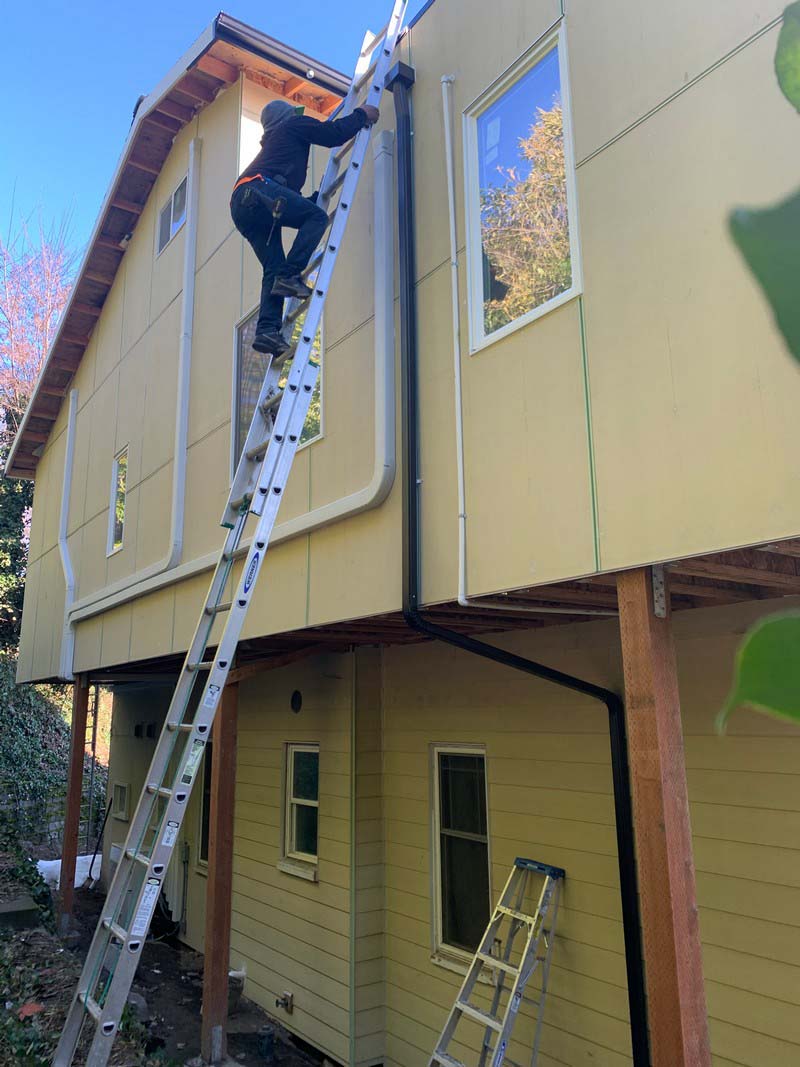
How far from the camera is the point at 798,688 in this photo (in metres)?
1.90

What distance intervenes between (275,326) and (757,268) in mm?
2696

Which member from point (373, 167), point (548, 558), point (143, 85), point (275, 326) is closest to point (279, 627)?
point (275, 326)

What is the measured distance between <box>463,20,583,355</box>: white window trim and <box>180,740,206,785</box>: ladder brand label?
241cm

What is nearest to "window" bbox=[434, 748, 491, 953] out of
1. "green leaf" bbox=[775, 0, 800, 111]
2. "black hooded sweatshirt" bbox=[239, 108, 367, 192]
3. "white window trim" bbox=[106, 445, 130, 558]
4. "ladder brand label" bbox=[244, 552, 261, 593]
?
"ladder brand label" bbox=[244, 552, 261, 593]

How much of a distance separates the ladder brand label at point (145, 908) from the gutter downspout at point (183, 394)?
15.0 feet

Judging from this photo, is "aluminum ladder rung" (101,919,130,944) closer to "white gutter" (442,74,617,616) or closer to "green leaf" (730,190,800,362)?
"white gutter" (442,74,617,616)

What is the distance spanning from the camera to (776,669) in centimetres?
206

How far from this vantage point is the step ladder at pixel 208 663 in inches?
128

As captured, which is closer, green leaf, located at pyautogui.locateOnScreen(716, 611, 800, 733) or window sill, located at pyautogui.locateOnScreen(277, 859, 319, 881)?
green leaf, located at pyautogui.locateOnScreen(716, 611, 800, 733)

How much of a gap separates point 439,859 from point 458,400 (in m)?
3.69

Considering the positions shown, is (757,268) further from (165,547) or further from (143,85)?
(143,85)

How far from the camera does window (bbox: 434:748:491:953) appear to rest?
5793mm

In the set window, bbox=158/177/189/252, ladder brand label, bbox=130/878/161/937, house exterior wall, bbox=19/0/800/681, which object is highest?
window, bbox=158/177/189/252

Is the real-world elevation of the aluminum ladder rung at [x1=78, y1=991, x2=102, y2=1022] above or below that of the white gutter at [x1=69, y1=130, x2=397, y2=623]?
below
